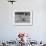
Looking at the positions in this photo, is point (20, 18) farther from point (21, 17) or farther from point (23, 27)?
point (23, 27)

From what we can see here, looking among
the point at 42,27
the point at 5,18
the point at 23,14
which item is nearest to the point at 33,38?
the point at 42,27

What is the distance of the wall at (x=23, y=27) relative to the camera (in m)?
4.36

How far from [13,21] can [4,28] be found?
0.36 meters

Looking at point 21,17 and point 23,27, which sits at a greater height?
point 21,17

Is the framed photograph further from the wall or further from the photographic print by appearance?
the wall

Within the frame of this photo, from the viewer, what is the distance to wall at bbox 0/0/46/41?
4.36m

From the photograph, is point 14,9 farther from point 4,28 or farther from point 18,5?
point 4,28

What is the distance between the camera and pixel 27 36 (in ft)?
12.9

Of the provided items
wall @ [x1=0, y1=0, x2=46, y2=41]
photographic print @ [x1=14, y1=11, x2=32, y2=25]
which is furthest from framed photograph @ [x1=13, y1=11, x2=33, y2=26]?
wall @ [x1=0, y1=0, x2=46, y2=41]

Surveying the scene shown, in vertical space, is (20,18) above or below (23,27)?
above

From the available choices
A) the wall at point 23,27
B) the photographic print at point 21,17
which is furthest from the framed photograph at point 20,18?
the wall at point 23,27

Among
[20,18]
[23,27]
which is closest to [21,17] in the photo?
[20,18]

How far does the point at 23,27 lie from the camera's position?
439 cm

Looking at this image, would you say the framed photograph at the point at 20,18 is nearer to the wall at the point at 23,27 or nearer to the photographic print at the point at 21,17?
the photographic print at the point at 21,17
